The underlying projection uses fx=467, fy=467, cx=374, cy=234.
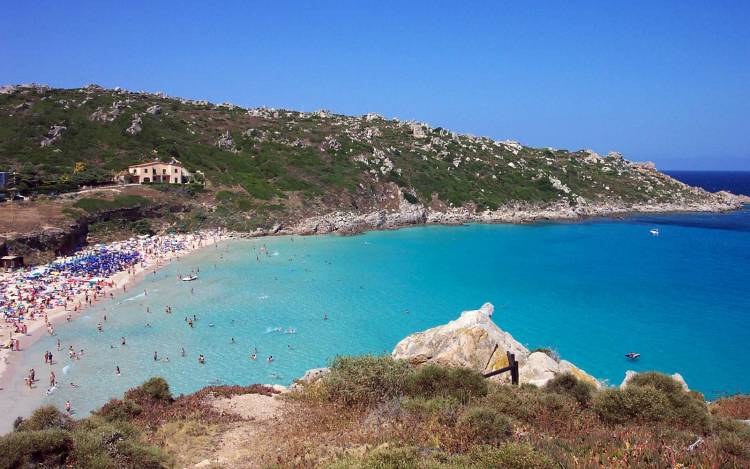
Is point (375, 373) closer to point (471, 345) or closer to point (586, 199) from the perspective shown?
point (471, 345)

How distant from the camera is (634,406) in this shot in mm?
10820

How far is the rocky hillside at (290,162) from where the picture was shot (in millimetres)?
69688

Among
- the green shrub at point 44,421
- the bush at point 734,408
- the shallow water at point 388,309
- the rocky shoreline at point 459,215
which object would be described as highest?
the rocky shoreline at point 459,215

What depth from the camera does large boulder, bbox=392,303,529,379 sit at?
1658cm

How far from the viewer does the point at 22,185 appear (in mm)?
55500

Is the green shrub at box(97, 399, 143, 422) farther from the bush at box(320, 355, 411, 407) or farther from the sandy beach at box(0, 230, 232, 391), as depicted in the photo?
the sandy beach at box(0, 230, 232, 391)

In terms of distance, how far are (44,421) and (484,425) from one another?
9.73 metres

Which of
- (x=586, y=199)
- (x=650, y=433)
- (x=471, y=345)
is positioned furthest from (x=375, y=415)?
(x=586, y=199)

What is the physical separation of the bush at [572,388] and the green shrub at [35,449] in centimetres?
1163

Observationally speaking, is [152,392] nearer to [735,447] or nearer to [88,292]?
[735,447]

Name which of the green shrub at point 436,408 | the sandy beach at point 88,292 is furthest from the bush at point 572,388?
the sandy beach at point 88,292

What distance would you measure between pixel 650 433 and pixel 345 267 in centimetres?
3983

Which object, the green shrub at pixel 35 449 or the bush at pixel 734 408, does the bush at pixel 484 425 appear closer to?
the green shrub at pixel 35 449

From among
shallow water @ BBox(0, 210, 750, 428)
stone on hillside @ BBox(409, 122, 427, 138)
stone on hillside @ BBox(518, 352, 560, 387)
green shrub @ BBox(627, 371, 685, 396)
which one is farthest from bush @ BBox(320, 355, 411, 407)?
stone on hillside @ BBox(409, 122, 427, 138)
